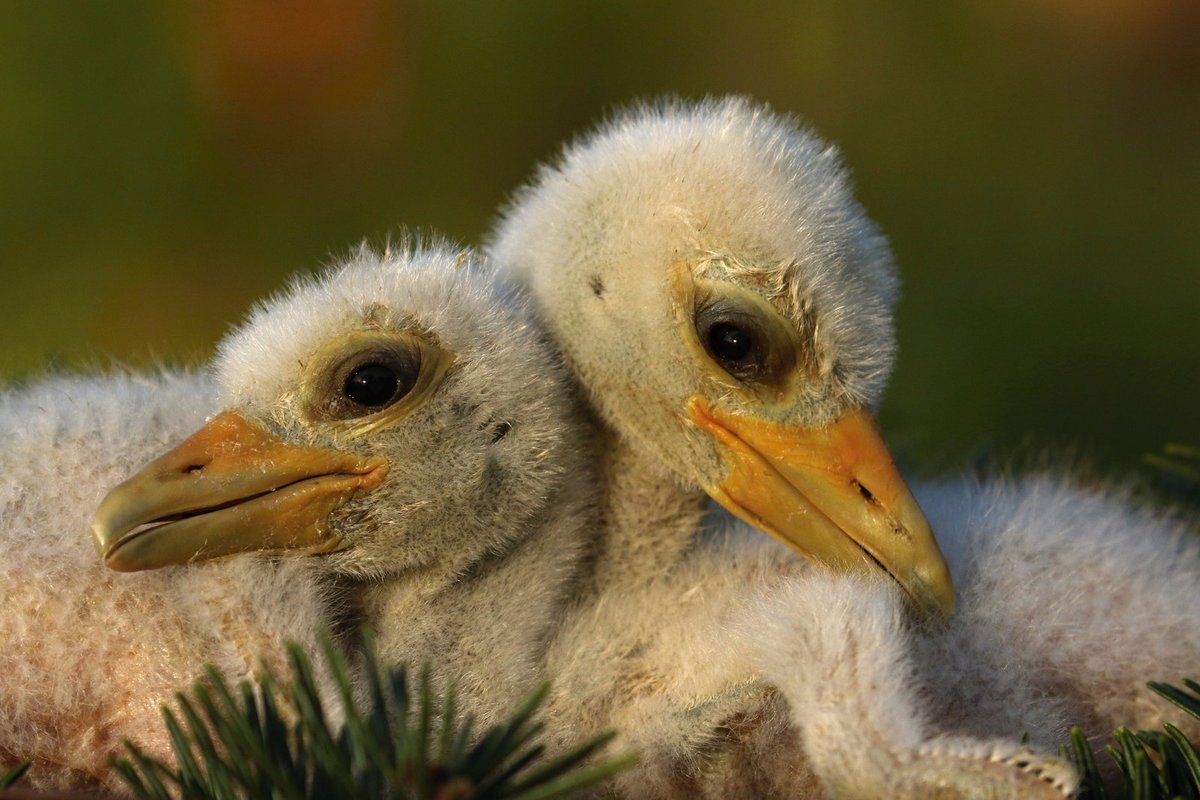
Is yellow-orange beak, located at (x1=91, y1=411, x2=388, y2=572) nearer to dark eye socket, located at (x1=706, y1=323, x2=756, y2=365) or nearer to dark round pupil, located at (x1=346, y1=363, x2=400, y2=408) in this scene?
dark round pupil, located at (x1=346, y1=363, x2=400, y2=408)

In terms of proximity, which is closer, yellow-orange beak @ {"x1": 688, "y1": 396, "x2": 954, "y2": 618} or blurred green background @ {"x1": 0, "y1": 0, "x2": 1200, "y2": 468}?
yellow-orange beak @ {"x1": 688, "y1": 396, "x2": 954, "y2": 618}

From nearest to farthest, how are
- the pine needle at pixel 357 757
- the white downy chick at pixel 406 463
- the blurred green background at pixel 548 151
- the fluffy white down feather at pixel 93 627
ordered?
the pine needle at pixel 357 757 < the fluffy white down feather at pixel 93 627 < the white downy chick at pixel 406 463 < the blurred green background at pixel 548 151

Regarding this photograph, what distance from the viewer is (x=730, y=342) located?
4.19 ft

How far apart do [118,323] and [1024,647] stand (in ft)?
8.88

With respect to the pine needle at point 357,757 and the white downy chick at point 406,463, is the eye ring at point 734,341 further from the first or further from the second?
the pine needle at point 357,757

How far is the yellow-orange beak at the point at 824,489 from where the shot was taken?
4.03 ft

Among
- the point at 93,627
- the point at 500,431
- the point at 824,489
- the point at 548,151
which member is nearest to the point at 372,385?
the point at 500,431

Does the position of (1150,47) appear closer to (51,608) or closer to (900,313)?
(900,313)

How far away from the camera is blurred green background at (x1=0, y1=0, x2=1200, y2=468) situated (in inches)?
135

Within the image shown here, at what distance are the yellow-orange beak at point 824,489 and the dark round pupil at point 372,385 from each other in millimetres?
277

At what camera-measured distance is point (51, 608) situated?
110 cm

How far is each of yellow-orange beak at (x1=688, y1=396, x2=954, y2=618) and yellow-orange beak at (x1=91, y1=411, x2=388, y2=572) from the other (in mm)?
321

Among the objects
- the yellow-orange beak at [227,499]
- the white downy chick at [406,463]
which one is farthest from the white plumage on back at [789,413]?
the yellow-orange beak at [227,499]

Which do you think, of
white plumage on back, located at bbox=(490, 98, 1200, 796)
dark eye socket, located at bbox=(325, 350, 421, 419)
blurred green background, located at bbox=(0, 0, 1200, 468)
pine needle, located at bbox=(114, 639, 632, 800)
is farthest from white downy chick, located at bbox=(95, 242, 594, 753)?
blurred green background, located at bbox=(0, 0, 1200, 468)
